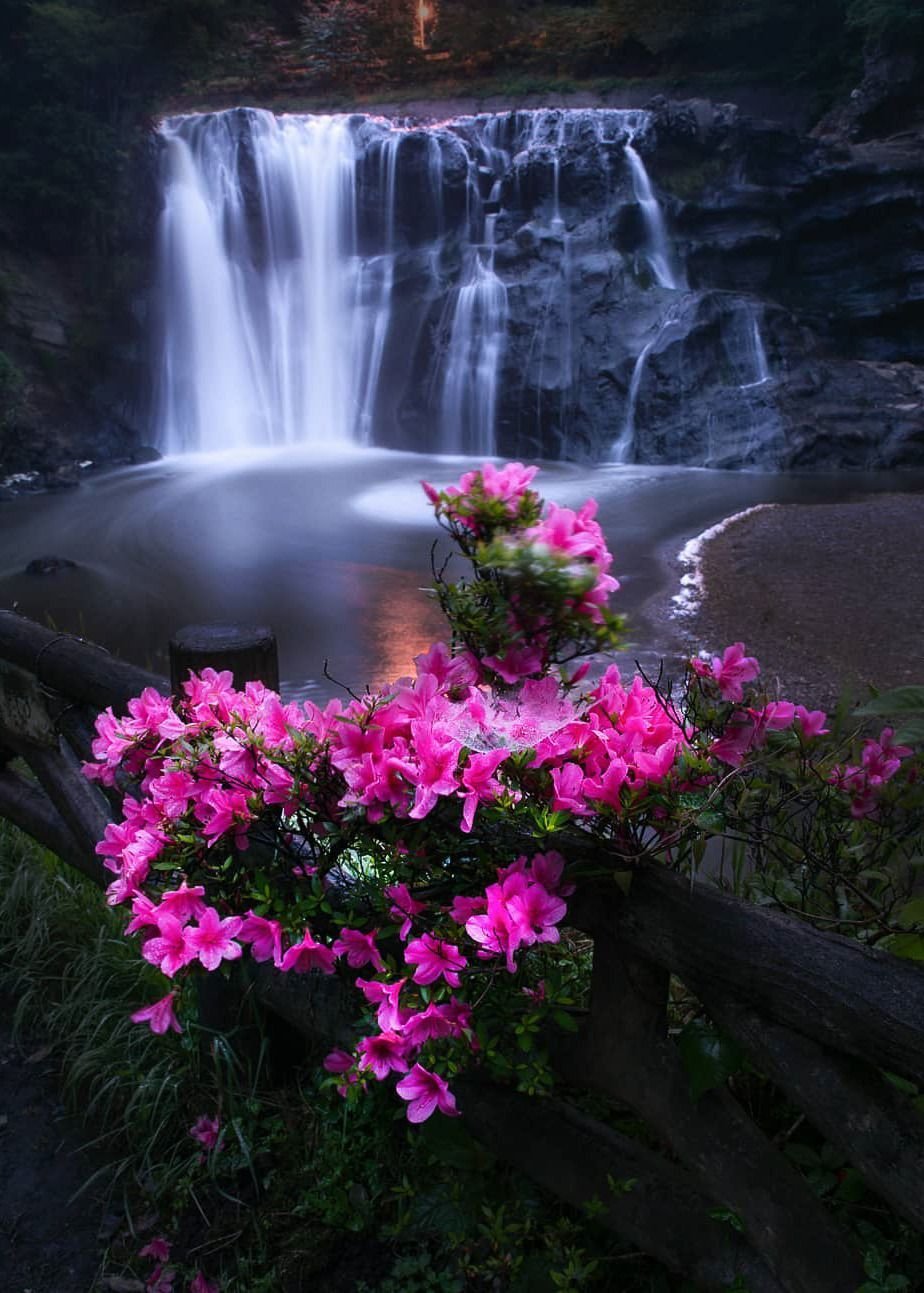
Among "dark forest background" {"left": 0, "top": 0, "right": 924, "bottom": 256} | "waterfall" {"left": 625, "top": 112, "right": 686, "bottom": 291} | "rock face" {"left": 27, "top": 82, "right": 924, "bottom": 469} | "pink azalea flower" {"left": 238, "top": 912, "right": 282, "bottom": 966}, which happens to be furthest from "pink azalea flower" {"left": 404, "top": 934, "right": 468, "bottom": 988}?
"dark forest background" {"left": 0, "top": 0, "right": 924, "bottom": 256}

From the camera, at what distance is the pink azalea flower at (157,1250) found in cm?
200

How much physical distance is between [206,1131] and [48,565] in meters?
8.75

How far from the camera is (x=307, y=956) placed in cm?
142

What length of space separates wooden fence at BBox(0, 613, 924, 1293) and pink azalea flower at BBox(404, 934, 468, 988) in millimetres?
239

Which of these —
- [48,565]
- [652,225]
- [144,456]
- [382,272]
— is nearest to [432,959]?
[48,565]

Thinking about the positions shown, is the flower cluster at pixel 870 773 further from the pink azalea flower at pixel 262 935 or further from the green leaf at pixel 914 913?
the pink azalea flower at pixel 262 935

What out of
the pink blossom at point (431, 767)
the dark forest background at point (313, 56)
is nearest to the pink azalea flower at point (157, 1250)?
the pink blossom at point (431, 767)

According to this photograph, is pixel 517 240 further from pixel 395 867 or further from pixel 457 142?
pixel 395 867

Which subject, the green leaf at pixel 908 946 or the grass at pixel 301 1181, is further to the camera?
the grass at pixel 301 1181

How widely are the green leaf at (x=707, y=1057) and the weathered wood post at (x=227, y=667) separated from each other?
108 centimetres

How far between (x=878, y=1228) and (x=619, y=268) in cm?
1752

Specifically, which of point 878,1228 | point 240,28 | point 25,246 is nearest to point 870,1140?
point 878,1228

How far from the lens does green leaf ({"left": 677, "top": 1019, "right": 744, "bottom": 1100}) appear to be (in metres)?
1.37

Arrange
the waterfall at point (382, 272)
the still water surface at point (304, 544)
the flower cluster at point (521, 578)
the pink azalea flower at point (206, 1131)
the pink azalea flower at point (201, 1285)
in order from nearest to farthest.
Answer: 1. the flower cluster at point (521, 578)
2. the pink azalea flower at point (201, 1285)
3. the pink azalea flower at point (206, 1131)
4. the still water surface at point (304, 544)
5. the waterfall at point (382, 272)
